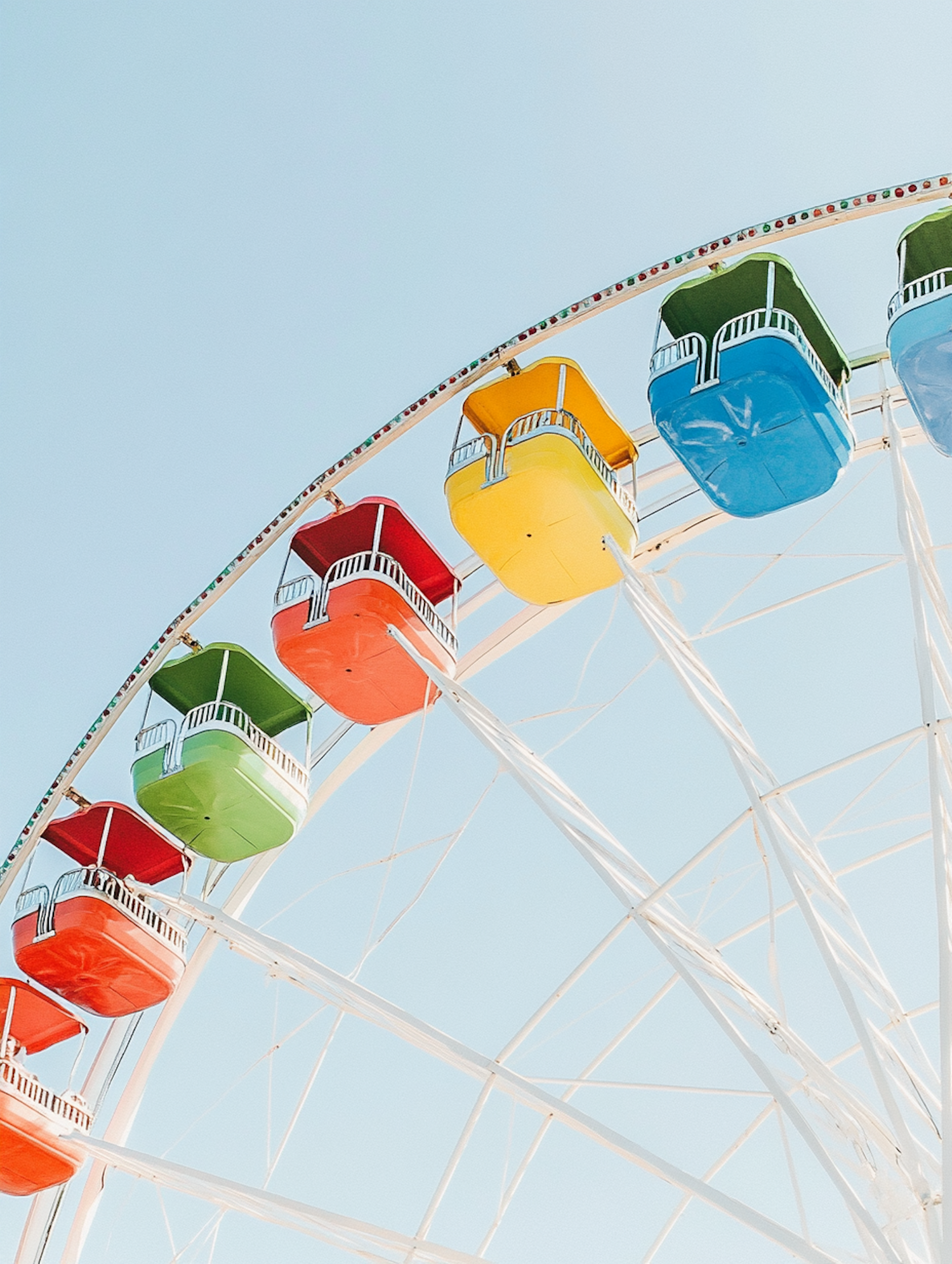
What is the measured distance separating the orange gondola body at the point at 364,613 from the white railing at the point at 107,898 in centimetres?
319

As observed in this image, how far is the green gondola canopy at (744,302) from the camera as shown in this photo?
1292 centimetres

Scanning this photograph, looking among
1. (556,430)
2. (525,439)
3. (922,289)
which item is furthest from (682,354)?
(922,289)

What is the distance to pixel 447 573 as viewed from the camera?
1520 centimetres

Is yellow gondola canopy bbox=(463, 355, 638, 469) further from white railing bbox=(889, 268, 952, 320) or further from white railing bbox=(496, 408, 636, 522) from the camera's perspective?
white railing bbox=(889, 268, 952, 320)

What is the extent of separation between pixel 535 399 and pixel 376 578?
7.20 ft

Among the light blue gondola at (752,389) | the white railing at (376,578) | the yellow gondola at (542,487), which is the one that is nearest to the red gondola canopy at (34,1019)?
the white railing at (376,578)

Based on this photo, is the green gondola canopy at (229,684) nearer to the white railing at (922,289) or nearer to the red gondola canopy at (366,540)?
the red gondola canopy at (366,540)

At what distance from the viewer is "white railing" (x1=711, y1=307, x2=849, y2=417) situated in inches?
492

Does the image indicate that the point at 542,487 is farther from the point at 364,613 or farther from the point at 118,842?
the point at 118,842

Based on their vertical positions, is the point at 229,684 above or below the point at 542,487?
below

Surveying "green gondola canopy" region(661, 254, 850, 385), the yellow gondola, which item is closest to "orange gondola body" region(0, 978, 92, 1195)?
the yellow gondola

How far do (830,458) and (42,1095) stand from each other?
1045 centimetres

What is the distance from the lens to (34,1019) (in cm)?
1719

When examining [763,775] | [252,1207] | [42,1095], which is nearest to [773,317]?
[763,775]
